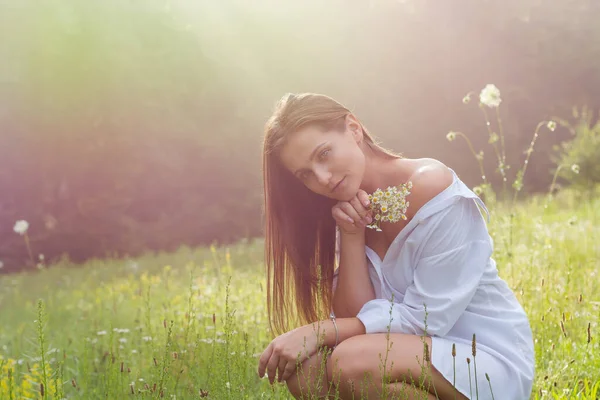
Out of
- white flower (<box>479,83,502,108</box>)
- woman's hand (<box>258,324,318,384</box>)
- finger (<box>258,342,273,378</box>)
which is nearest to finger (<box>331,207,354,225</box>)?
woman's hand (<box>258,324,318,384</box>)

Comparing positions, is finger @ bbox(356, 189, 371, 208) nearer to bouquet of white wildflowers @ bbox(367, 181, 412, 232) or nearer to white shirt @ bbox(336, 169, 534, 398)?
bouquet of white wildflowers @ bbox(367, 181, 412, 232)

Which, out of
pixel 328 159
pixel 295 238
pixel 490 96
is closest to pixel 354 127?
pixel 328 159

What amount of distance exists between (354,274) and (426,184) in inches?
17.6

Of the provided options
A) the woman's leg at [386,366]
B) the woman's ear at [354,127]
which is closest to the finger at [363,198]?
the woman's ear at [354,127]

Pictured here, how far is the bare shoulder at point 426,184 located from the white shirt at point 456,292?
0.02 meters

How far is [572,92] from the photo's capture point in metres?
16.0

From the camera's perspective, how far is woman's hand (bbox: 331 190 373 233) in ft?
8.11

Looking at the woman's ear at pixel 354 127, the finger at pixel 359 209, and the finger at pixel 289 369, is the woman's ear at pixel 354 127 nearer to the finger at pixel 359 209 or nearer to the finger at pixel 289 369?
the finger at pixel 359 209

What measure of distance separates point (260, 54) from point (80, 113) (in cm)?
328

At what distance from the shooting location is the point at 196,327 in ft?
14.3

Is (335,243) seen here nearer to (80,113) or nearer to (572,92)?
(80,113)

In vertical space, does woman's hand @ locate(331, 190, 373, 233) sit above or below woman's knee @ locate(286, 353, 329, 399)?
above

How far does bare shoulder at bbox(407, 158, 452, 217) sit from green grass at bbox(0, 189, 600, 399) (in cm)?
69

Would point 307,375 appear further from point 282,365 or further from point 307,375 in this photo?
point 282,365
